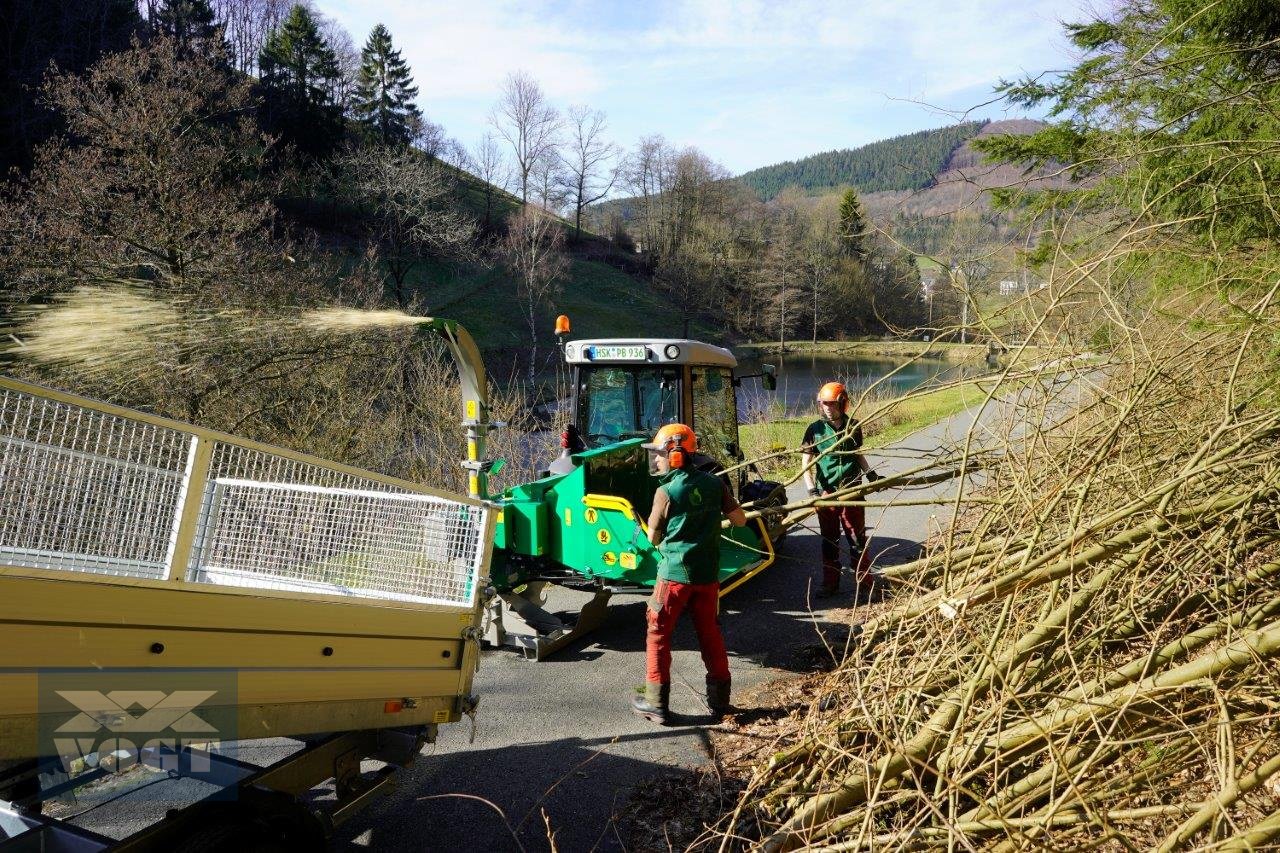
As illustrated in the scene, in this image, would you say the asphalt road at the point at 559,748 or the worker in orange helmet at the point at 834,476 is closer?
the asphalt road at the point at 559,748

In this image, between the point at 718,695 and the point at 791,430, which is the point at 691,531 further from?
the point at 791,430

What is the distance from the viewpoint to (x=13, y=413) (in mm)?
2705

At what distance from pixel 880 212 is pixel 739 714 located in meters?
3.42

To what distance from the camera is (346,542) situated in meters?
3.95

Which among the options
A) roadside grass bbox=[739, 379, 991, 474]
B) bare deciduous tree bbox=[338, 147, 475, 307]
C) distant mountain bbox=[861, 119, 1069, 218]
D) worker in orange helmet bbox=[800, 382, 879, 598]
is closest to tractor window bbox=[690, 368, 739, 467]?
worker in orange helmet bbox=[800, 382, 879, 598]

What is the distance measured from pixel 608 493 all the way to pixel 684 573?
1.85 metres

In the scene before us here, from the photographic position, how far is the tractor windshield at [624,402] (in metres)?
7.96

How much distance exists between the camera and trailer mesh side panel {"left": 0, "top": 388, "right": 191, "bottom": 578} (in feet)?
9.23

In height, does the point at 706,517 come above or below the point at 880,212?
below

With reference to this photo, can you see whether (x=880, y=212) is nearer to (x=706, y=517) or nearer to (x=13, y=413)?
(x=706, y=517)

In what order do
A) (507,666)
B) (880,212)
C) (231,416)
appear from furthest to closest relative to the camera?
(231,416)
(507,666)
(880,212)

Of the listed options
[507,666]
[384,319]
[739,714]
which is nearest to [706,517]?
[739,714]

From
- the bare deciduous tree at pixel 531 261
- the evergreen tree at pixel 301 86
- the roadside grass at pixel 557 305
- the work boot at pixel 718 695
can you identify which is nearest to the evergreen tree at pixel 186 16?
the evergreen tree at pixel 301 86

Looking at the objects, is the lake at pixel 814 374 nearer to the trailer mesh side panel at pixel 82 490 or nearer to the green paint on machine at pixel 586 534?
the green paint on machine at pixel 586 534
